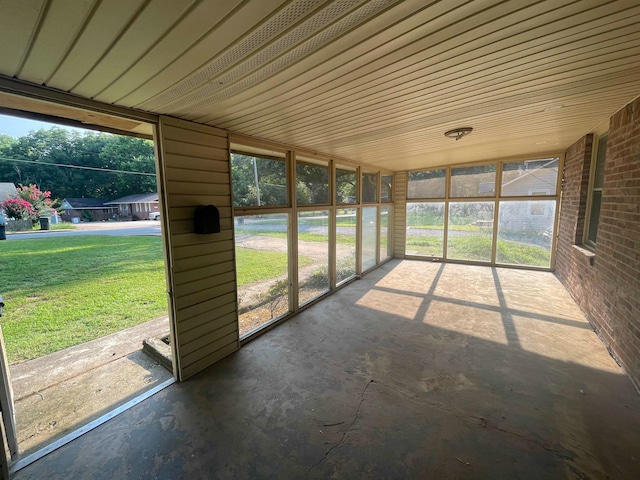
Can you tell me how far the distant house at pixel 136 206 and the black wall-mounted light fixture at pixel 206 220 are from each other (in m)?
19.4

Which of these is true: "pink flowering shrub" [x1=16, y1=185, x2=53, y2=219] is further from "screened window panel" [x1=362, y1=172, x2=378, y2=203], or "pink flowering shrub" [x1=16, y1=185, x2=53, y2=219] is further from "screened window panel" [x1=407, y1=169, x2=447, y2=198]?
"screened window panel" [x1=407, y1=169, x2=447, y2=198]

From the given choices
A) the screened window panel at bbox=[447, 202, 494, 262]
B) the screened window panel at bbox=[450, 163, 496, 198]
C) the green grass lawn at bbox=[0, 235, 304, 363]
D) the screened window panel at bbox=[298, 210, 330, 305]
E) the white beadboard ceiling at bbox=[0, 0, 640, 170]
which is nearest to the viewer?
the white beadboard ceiling at bbox=[0, 0, 640, 170]

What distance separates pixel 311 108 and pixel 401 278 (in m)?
4.46

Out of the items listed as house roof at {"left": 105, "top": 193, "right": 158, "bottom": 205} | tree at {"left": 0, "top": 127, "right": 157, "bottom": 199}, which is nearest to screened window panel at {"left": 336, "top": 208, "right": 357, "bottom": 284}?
tree at {"left": 0, "top": 127, "right": 157, "bottom": 199}

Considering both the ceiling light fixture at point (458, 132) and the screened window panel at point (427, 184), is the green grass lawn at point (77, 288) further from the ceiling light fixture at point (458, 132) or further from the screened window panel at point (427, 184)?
the screened window panel at point (427, 184)

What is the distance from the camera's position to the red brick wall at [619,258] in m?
2.40

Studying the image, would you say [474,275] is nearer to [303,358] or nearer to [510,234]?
[510,234]

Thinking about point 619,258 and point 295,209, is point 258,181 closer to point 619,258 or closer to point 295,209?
point 295,209

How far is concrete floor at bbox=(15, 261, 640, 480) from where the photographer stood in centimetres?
166

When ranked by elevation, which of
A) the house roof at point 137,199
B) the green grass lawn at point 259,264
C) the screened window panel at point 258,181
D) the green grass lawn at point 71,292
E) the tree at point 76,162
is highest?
the tree at point 76,162

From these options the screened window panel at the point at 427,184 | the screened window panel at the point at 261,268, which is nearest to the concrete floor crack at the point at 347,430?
the screened window panel at the point at 261,268

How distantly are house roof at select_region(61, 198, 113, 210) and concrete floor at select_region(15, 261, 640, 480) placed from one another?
2087 cm

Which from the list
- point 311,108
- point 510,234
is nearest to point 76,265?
point 311,108

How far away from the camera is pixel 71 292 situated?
5.37 metres
